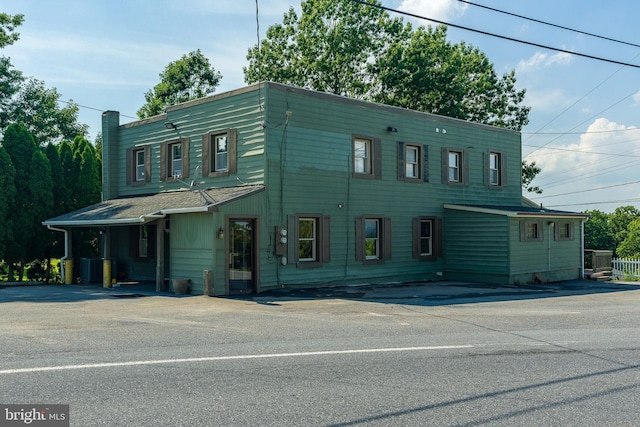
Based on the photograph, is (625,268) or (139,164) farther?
(625,268)

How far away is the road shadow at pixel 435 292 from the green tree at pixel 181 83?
2517cm

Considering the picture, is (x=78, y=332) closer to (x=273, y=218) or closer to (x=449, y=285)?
(x=273, y=218)

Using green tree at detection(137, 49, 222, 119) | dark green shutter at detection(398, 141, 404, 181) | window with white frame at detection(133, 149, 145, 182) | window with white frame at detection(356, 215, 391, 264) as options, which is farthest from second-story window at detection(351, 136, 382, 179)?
green tree at detection(137, 49, 222, 119)

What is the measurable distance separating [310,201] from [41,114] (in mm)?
28002

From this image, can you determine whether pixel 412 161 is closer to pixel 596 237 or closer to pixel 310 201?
pixel 310 201

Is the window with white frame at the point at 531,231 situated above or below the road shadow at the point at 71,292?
above

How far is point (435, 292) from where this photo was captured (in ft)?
61.2

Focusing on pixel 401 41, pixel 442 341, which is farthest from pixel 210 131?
pixel 401 41

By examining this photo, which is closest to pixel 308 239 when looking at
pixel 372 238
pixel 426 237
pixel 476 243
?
pixel 372 238

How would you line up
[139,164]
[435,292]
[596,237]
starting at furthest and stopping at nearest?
[596,237], [139,164], [435,292]

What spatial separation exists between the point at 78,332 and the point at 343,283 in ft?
36.6

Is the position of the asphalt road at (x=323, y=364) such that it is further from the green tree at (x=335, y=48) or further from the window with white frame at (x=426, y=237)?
the green tree at (x=335, y=48)

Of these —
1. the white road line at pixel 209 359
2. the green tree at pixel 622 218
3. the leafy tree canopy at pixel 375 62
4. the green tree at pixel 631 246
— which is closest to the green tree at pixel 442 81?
the leafy tree canopy at pixel 375 62

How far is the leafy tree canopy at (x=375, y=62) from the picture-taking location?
37812 mm
